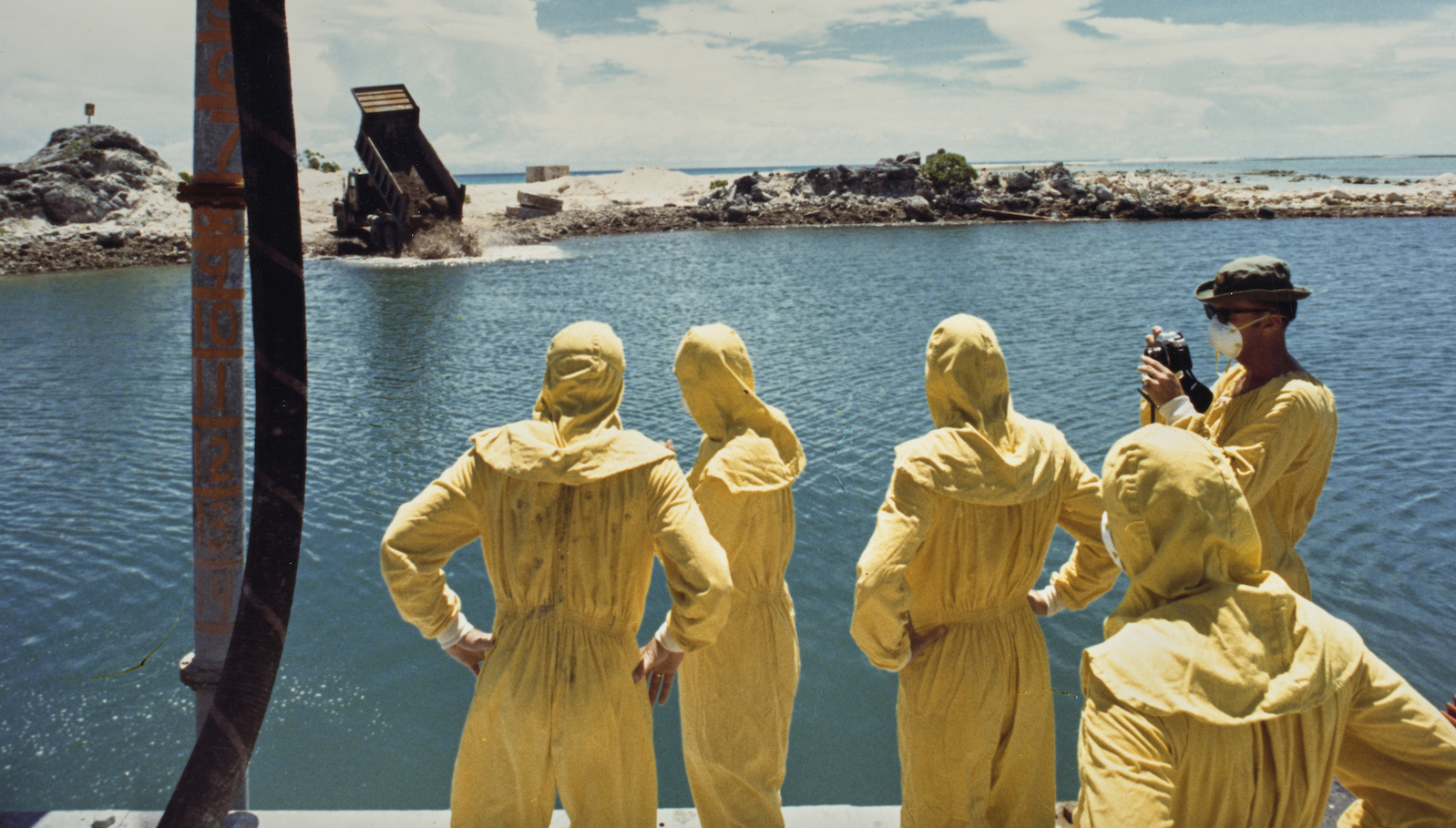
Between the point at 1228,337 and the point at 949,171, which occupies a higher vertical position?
the point at 949,171

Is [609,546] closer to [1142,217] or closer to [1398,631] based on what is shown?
[1398,631]

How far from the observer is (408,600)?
2.40 metres

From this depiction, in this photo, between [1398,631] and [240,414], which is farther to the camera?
[1398,631]

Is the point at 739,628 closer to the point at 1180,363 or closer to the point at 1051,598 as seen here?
the point at 1051,598

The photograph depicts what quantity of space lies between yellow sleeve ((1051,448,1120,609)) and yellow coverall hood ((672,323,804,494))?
2.82 ft

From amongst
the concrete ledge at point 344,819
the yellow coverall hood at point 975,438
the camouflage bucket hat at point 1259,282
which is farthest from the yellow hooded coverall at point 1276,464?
the concrete ledge at point 344,819

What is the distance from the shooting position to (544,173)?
215 ft

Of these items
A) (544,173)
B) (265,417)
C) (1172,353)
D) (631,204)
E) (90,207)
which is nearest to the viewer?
(265,417)

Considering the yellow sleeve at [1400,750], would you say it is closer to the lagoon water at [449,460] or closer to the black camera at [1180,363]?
the black camera at [1180,363]

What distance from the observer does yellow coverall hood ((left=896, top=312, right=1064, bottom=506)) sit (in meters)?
2.38

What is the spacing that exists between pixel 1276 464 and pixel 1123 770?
163cm

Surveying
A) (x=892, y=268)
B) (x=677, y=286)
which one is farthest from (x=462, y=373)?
(x=892, y=268)

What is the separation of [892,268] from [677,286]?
6.92m

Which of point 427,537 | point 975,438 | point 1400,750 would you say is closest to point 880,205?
point 975,438
